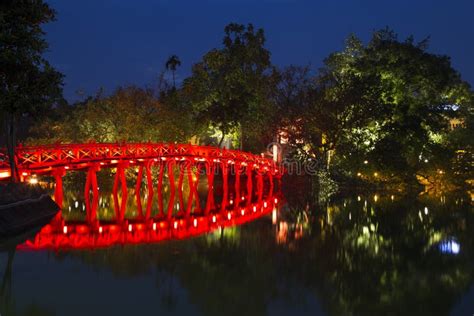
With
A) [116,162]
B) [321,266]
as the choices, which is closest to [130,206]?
[116,162]

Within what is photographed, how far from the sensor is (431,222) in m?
22.4

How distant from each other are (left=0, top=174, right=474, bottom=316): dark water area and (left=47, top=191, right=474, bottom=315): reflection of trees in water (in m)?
0.03

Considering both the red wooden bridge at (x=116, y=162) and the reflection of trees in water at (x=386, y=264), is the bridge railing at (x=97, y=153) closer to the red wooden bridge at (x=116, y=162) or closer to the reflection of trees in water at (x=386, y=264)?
the red wooden bridge at (x=116, y=162)

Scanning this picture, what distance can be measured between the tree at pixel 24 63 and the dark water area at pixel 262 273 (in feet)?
18.3

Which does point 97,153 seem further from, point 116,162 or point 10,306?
point 10,306

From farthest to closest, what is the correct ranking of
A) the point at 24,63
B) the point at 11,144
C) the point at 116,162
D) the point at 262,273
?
the point at 116,162
the point at 11,144
the point at 24,63
the point at 262,273

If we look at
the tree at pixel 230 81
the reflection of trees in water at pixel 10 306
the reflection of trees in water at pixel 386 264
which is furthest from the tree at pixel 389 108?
the reflection of trees in water at pixel 10 306

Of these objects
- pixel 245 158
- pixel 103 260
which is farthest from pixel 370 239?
pixel 245 158

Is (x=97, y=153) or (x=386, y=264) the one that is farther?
(x=97, y=153)

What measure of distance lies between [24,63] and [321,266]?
13286 millimetres

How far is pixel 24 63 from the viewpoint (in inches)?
753

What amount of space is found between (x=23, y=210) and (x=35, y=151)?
16.6 feet

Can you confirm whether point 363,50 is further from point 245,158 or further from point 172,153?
point 172,153

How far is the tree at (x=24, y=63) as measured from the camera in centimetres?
1853
